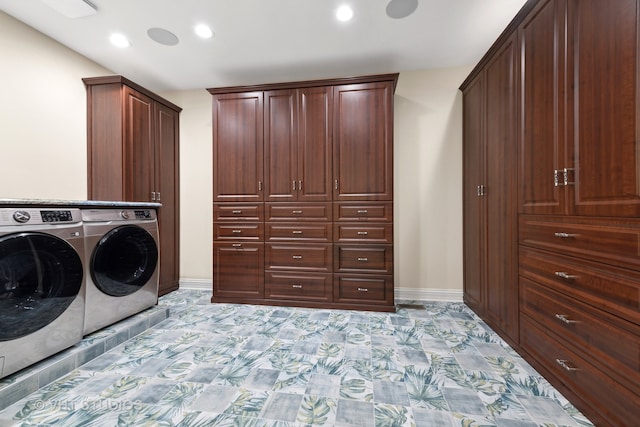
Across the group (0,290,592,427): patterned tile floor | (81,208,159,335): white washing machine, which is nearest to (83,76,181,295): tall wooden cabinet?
(81,208,159,335): white washing machine

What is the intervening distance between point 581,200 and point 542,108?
62cm

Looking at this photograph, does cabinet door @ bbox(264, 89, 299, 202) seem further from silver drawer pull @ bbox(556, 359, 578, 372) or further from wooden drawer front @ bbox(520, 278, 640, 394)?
silver drawer pull @ bbox(556, 359, 578, 372)

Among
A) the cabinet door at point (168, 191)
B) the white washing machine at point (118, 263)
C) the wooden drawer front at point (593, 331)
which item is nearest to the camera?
the wooden drawer front at point (593, 331)

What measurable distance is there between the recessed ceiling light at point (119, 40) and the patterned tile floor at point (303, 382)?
2627 mm

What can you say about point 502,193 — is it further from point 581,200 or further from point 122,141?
point 122,141

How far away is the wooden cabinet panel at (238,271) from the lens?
2.84m

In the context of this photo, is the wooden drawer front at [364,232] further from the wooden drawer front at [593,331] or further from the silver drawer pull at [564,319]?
the silver drawer pull at [564,319]

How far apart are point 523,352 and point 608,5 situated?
1909 mm

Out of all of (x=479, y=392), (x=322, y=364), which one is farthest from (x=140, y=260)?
(x=479, y=392)

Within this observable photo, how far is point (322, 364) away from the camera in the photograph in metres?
1.70

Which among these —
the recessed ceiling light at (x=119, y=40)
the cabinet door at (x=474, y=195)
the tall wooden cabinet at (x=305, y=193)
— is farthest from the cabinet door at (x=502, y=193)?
the recessed ceiling light at (x=119, y=40)

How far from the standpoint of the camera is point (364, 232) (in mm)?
2654

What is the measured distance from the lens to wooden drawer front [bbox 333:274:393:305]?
103 inches

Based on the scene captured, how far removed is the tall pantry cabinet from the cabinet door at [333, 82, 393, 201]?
1048 millimetres
